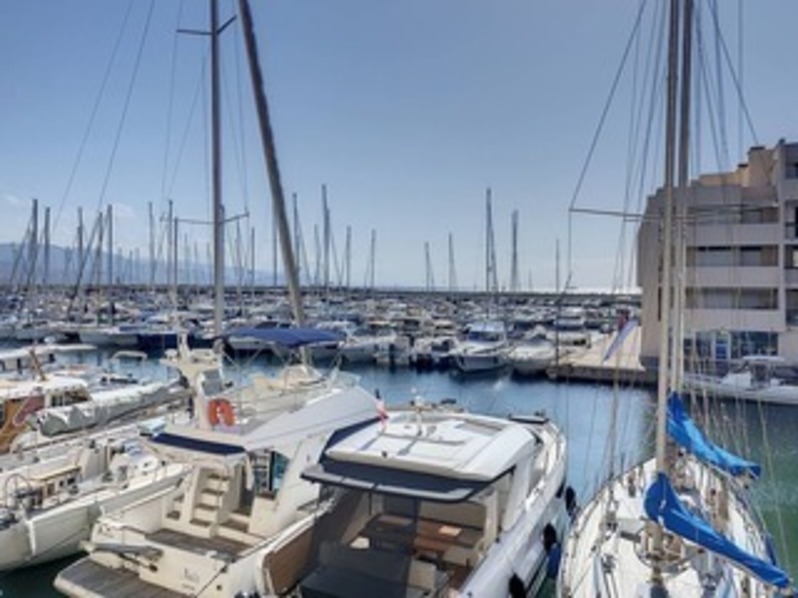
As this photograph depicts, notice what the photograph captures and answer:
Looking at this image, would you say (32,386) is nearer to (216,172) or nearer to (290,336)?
(216,172)

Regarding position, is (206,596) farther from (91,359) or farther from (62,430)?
(91,359)

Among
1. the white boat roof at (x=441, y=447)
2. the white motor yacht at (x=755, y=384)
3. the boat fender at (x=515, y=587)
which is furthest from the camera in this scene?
the white motor yacht at (x=755, y=384)

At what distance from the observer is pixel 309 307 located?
59438mm

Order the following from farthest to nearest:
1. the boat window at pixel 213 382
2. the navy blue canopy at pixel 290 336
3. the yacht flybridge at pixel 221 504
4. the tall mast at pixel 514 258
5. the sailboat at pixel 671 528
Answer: the tall mast at pixel 514 258, the boat window at pixel 213 382, the navy blue canopy at pixel 290 336, the yacht flybridge at pixel 221 504, the sailboat at pixel 671 528

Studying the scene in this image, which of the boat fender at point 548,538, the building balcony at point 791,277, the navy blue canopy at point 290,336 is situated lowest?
the boat fender at point 548,538

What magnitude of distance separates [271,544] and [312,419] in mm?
2254

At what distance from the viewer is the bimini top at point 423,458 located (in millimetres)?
7539

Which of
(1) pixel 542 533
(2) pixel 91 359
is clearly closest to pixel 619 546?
(1) pixel 542 533

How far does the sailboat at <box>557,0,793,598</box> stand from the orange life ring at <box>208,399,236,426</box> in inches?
211

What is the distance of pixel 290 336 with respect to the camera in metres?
11.1

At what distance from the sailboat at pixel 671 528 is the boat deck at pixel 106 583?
216 inches

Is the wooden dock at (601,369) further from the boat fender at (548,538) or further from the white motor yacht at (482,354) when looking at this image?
the boat fender at (548,538)

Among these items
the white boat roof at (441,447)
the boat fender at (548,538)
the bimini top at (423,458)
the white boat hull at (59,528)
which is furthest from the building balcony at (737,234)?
the white boat hull at (59,528)

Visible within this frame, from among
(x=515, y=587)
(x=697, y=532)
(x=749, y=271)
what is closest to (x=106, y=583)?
(x=515, y=587)
